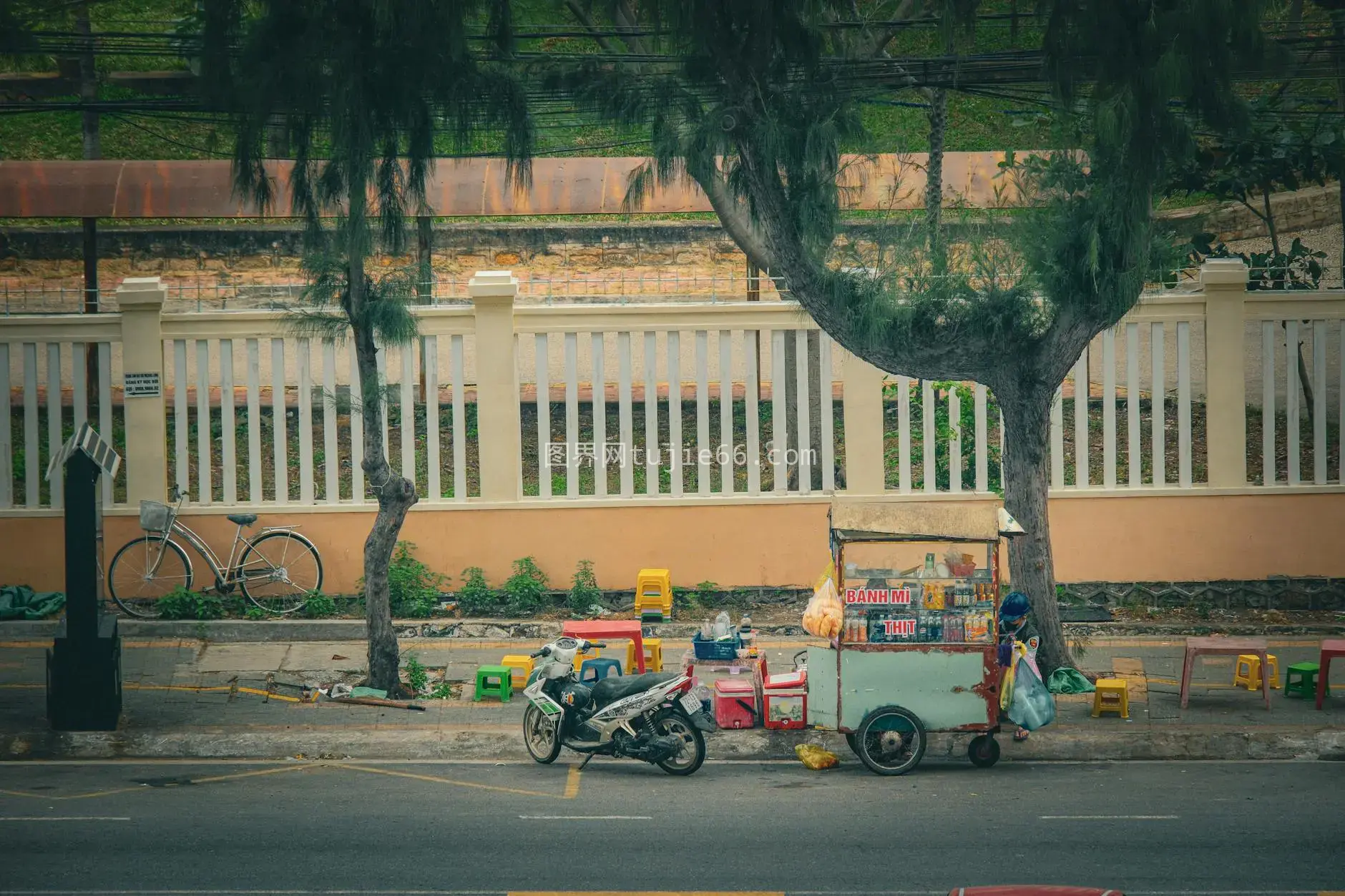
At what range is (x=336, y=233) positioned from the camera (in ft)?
42.2

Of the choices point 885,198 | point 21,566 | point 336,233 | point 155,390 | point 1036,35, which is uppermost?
point 1036,35

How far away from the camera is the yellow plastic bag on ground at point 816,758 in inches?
463

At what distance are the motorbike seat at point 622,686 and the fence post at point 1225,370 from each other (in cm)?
799

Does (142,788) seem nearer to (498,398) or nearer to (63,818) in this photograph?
(63,818)

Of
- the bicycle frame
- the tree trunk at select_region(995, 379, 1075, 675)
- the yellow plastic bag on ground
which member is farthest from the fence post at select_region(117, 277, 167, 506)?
the tree trunk at select_region(995, 379, 1075, 675)

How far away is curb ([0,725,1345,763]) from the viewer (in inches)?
477

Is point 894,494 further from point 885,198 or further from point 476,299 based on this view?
point 476,299

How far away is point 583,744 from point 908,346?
4.52 metres

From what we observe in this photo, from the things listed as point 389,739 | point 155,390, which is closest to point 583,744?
point 389,739

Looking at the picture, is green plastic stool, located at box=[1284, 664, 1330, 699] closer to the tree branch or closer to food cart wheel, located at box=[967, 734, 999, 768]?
food cart wheel, located at box=[967, 734, 999, 768]

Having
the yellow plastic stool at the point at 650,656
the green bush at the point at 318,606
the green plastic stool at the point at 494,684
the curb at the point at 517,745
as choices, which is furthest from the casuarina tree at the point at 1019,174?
the green bush at the point at 318,606

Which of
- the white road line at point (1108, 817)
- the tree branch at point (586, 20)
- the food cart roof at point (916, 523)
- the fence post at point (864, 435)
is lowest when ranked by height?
the white road line at point (1108, 817)

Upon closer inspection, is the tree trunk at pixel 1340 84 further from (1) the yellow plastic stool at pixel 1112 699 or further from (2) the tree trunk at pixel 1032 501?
(1) the yellow plastic stool at pixel 1112 699

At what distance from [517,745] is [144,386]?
267 inches
